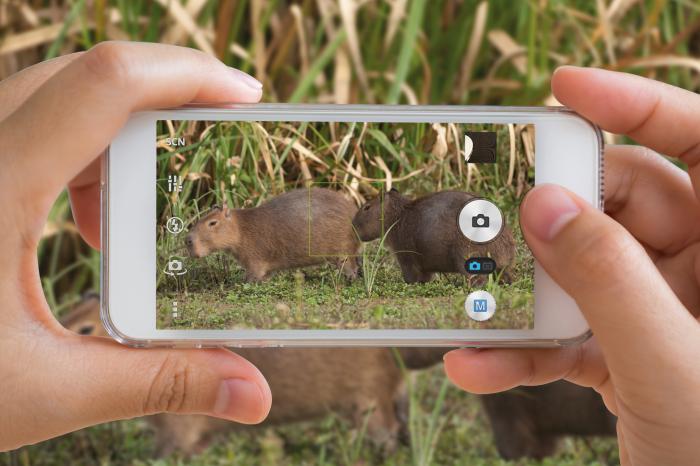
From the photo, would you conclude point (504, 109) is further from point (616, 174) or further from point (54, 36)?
point (54, 36)

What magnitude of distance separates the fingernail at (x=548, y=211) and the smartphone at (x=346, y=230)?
0.17ft

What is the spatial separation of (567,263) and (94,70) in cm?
42

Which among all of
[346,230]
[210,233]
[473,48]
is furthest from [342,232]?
[473,48]

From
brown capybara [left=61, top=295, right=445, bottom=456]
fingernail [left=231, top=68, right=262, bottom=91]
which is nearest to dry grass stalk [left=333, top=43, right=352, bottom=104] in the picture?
brown capybara [left=61, top=295, right=445, bottom=456]

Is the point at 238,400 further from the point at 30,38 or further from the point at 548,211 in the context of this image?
the point at 30,38

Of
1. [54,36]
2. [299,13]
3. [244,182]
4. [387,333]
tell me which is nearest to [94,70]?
[244,182]

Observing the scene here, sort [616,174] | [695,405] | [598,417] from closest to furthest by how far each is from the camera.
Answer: [695,405]
[616,174]
[598,417]

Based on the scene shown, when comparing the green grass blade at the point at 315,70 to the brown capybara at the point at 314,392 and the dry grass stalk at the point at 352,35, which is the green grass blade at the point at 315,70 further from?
the brown capybara at the point at 314,392

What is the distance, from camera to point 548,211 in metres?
0.70

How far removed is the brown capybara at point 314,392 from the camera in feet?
4.84

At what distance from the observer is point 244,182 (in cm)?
80

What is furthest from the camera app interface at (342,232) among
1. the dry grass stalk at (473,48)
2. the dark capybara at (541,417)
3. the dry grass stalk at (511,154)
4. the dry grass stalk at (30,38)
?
the dry grass stalk at (30,38)

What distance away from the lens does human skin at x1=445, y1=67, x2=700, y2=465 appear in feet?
2.05

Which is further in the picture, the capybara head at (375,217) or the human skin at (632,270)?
the capybara head at (375,217)
